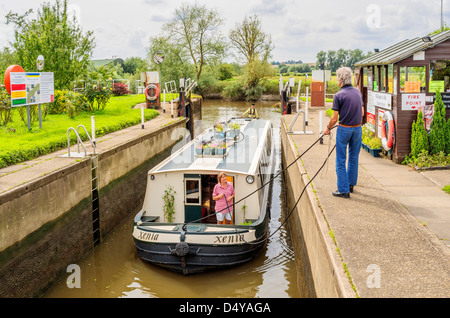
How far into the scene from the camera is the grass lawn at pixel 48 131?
12.0 meters

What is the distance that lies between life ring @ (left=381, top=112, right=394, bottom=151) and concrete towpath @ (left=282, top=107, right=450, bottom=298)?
0.93m

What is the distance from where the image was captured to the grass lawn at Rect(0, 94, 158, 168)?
1198cm

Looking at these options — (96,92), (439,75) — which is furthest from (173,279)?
(96,92)

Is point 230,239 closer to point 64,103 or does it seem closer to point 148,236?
point 148,236

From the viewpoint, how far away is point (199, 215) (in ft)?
34.1

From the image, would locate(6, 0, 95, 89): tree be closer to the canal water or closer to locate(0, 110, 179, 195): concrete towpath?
locate(0, 110, 179, 195): concrete towpath

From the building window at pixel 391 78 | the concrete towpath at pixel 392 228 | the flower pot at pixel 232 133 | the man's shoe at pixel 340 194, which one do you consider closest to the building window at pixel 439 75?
the building window at pixel 391 78

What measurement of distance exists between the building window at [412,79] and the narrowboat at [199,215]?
3.83m

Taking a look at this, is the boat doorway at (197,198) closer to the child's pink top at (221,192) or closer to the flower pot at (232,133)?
the child's pink top at (221,192)

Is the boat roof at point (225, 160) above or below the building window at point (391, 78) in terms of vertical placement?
below

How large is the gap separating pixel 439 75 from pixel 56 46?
16798mm

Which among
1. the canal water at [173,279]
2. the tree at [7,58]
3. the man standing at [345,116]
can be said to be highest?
the tree at [7,58]

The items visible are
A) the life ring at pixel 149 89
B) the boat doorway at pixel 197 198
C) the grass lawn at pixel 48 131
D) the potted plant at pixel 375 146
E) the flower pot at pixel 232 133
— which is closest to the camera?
the boat doorway at pixel 197 198

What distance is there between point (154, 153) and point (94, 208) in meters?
6.51
